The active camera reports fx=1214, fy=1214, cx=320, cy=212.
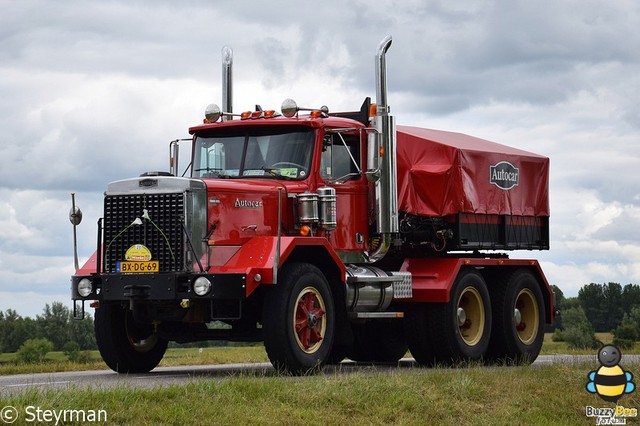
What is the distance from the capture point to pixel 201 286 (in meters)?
16.5

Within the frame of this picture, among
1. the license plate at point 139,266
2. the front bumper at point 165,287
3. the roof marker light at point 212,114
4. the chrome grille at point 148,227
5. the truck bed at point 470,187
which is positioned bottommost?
the front bumper at point 165,287

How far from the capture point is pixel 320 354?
17.5 metres

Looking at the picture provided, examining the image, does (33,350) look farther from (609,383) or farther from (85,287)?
(609,383)

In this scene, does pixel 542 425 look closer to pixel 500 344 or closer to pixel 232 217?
pixel 232 217

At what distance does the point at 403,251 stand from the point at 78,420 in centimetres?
1062

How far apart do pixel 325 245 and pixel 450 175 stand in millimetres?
4098

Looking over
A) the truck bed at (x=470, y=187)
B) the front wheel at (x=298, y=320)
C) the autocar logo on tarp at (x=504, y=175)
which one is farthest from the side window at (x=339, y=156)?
the autocar logo on tarp at (x=504, y=175)

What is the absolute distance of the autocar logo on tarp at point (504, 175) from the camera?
73.9 feet

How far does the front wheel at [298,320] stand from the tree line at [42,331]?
6724 centimetres

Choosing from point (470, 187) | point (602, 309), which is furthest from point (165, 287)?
point (602, 309)

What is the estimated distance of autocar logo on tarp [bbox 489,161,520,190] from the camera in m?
22.5

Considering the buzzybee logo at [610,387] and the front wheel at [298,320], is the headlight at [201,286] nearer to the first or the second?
the front wheel at [298,320]

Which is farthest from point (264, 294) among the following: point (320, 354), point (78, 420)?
point (78, 420)

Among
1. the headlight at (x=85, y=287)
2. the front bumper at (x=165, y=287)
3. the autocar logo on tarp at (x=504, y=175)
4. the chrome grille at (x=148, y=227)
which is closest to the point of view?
the front bumper at (x=165, y=287)
